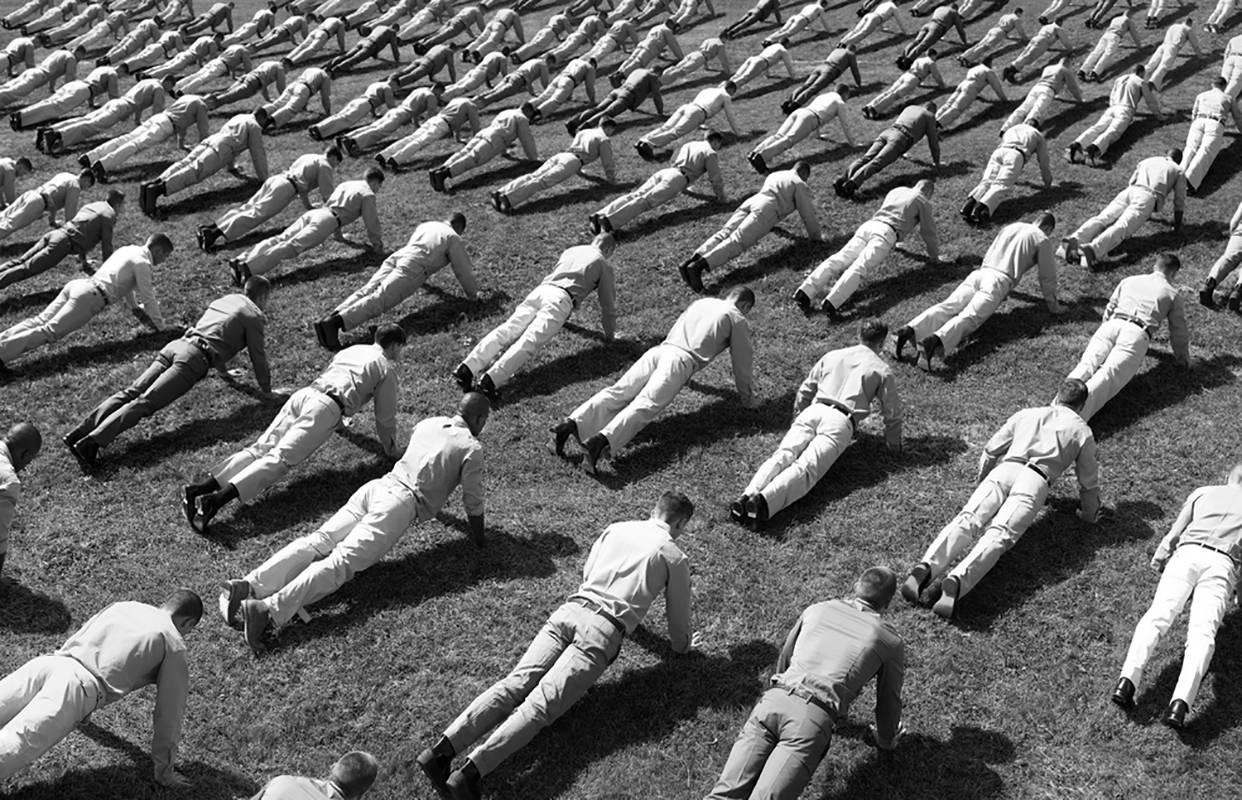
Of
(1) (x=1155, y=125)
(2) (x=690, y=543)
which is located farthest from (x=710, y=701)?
(1) (x=1155, y=125)

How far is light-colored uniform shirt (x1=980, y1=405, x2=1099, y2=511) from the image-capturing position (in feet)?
38.4

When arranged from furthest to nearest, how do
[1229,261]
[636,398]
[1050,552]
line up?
[1229,261], [636,398], [1050,552]

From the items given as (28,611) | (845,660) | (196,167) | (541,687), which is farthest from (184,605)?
(196,167)

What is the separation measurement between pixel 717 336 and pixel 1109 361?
4.60 meters

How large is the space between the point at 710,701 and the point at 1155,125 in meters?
17.5

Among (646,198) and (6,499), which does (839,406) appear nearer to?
(646,198)

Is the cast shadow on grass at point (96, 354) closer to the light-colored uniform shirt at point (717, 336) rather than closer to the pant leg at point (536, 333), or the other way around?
the pant leg at point (536, 333)

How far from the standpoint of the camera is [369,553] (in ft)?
36.5

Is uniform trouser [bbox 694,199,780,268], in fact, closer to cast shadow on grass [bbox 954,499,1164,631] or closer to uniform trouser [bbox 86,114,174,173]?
cast shadow on grass [bbox 954,499,1164,631]

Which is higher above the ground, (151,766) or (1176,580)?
(151,766)

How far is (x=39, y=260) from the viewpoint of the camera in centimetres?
1736

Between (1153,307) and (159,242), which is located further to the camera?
(159,242)

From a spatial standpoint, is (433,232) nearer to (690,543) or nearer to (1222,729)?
(690,543)

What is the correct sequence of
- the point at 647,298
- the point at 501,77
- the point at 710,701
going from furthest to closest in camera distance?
the point at 501,77 → the point at 647,298 → the point at 710,701
